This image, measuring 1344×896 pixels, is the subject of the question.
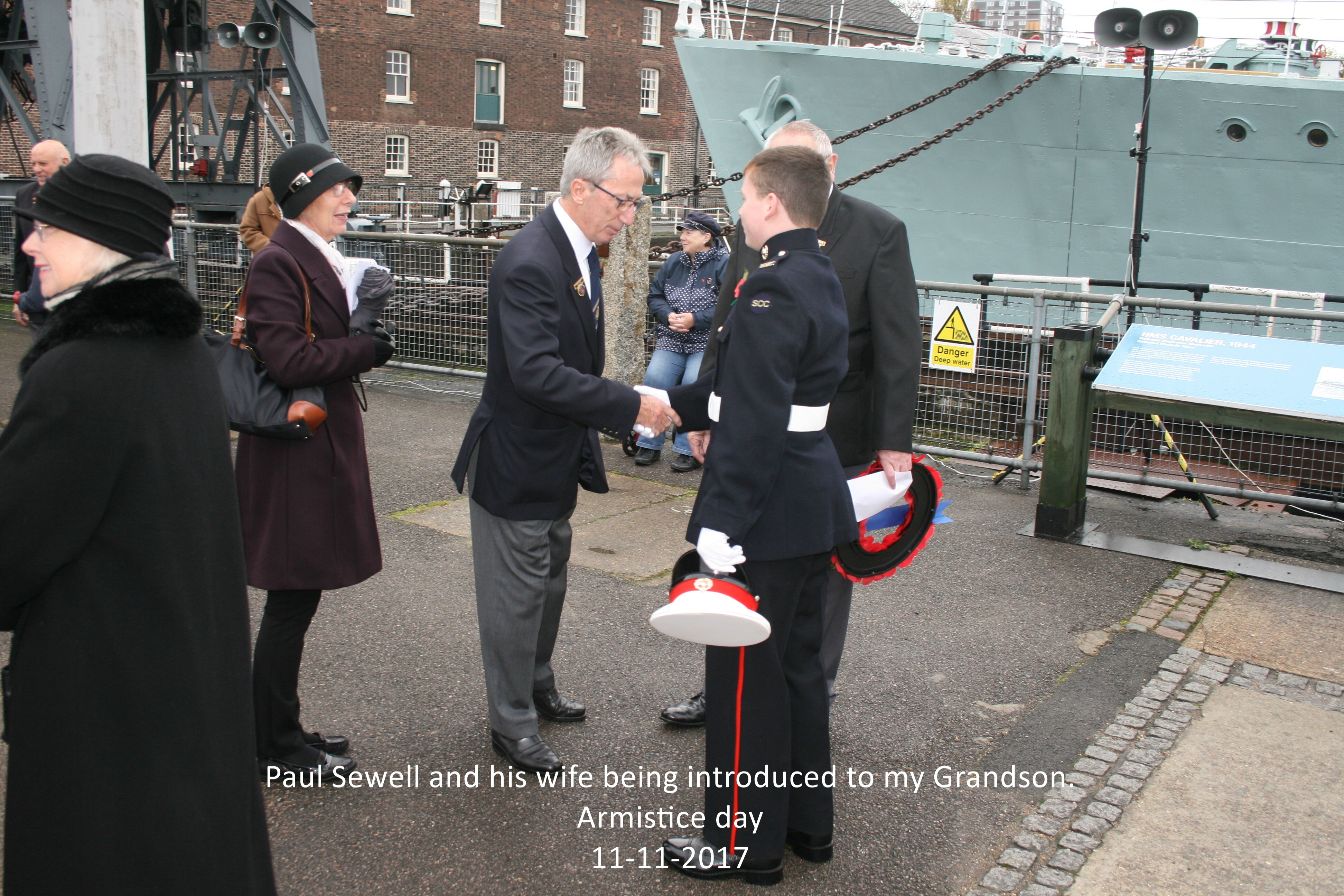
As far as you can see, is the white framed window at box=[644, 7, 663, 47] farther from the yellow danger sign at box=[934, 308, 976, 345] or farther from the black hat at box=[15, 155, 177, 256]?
the black hat at box=[15, 155, 177, 256]

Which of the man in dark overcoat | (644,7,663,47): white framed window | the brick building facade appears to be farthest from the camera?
(644,7,663,47): white framed window

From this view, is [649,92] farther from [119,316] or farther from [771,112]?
[119,316]

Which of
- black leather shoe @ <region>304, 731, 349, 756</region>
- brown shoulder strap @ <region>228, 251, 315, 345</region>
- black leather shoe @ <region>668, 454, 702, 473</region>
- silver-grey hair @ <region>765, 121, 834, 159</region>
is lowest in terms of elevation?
black leather shoe @ <region>304, 731, 349, 756</region>

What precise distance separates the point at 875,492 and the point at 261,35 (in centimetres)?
1319

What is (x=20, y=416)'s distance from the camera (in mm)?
1844

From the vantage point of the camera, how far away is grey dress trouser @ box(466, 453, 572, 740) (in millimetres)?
3514

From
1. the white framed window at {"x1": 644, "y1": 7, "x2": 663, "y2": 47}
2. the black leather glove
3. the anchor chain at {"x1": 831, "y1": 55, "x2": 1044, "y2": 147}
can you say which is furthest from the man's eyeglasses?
the white framed window at {"x1": 644, "y1": 7, "x2": 663, "y2": 47}

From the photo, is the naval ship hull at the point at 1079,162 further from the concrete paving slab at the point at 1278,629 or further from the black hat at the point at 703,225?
the concrete paving slab at the point at 1278,629

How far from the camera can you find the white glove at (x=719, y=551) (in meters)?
2.77

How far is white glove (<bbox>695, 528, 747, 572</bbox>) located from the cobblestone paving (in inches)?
46.3

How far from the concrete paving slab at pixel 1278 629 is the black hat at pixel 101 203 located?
4.52 metres

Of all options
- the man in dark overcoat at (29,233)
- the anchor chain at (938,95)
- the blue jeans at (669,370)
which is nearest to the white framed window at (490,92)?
the anchor chain at (938,95)

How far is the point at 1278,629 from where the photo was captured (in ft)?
16.4

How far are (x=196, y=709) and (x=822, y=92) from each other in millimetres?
15691
